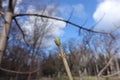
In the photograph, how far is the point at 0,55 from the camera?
4.78 feet

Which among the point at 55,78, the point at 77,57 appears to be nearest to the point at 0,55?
the point at 77,57

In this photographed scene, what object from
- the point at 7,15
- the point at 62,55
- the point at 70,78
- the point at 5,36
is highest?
the point at 7,15

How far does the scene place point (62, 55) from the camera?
1103mm

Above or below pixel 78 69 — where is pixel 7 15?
below

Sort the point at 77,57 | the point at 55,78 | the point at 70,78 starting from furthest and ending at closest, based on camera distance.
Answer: the point at 55,78 < the point at 77,57 < the point at 70,78

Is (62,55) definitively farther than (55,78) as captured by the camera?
No

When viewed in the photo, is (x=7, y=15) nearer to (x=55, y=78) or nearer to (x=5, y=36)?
(x=5, y=36)

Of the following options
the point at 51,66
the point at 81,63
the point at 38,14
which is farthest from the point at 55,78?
the point at 38,14

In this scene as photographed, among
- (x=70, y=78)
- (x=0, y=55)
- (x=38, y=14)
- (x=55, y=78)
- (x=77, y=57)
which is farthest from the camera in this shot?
(x=55, y=78)

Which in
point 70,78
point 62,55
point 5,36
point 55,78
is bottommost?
point 70,78

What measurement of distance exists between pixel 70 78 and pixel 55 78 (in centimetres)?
3629

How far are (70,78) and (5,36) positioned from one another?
0.66 m

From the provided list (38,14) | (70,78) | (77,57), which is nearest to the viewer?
(70,78)

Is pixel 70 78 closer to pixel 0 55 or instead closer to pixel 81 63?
pixel 0 55
